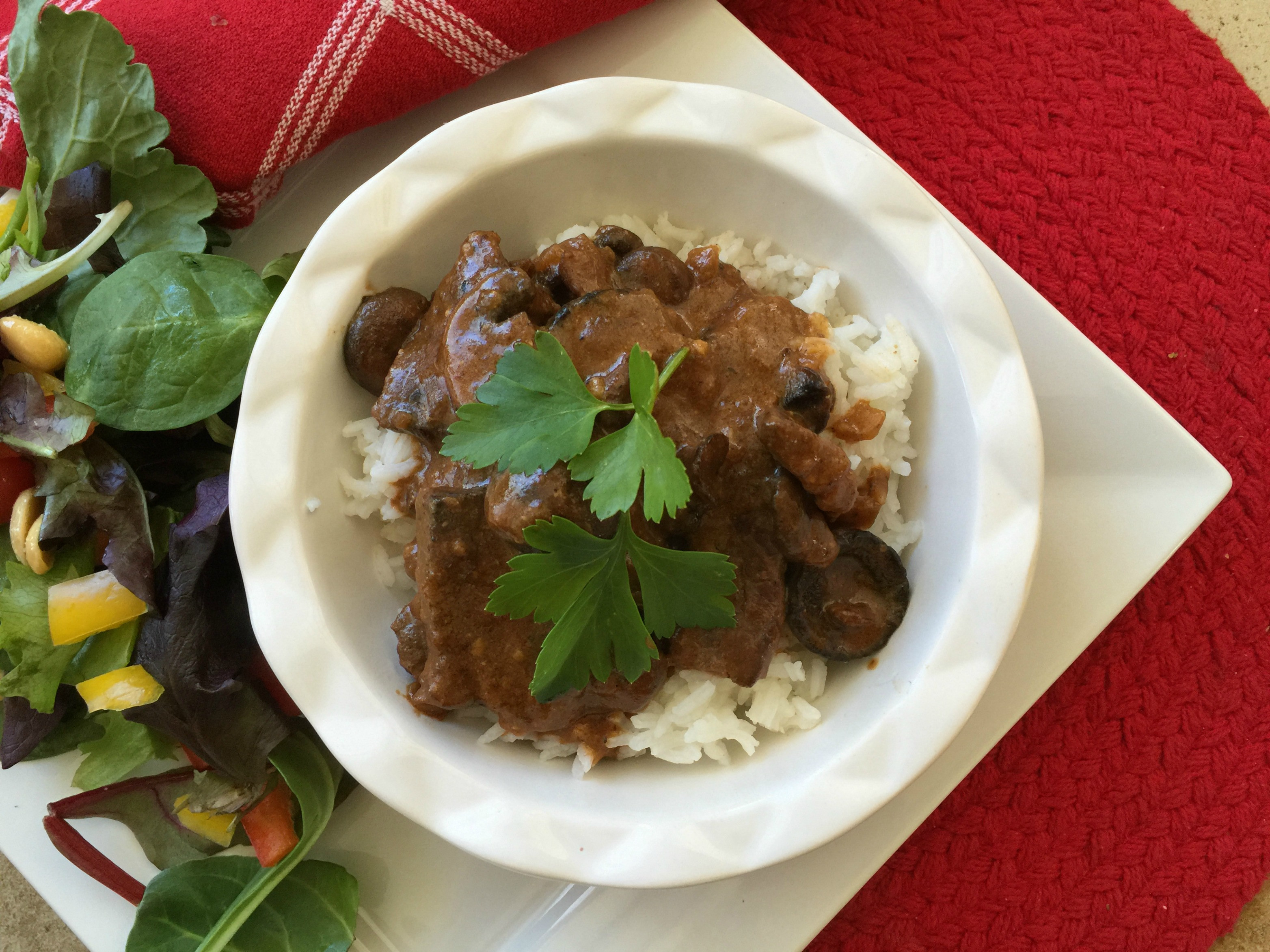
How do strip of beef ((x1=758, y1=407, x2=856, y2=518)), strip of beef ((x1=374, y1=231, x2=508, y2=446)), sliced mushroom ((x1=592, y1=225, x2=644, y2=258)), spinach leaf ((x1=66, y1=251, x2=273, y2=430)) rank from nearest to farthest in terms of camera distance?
1. strip of beef ((x1=758, y1=407, x2=856, y2=518))
2. strip of beef ((x1=374, y1=231, x2=508, y2=446))
3. sliced mushroom ((x1=592, y1=225, x2=644, y2=258))
4. spinach leaf ((x1=66, y1=251, x2=273, y2=430))

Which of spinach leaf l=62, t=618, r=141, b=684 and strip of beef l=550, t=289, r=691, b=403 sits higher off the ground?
strip of beef l=550, t=289, r=691, b=403

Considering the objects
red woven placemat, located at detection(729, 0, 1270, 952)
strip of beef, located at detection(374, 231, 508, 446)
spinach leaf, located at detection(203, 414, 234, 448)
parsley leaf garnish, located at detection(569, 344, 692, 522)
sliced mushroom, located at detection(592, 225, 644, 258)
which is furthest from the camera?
red woven placemat, located at detection(729, 0, 1270, 952)

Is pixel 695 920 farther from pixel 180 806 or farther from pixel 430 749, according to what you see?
pixel 180 806

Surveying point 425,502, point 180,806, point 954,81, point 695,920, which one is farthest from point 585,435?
point 954,81

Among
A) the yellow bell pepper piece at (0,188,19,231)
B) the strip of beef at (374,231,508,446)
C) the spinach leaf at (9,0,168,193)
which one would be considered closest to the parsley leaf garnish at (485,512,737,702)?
the strip of beef at (374,231,508,446)

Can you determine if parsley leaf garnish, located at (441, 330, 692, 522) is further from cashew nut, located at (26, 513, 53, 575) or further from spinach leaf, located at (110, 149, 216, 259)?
cashew nut, located at (26, 513, 53, 575)
